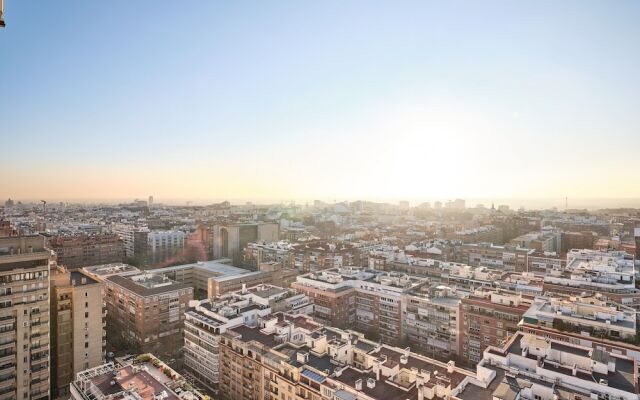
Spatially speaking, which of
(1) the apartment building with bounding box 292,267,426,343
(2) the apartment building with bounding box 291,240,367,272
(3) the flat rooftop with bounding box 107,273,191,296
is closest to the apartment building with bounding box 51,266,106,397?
(3) the flat rooftop with bounding box 107,273,191,296

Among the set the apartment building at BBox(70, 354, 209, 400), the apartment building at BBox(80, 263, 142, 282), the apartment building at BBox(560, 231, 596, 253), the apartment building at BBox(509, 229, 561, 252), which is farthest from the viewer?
the apartment building at BBox(560, 231, 596, 253)

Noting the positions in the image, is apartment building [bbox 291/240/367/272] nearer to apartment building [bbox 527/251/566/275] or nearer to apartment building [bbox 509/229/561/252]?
apartment building [bbox 527/251/566/275]

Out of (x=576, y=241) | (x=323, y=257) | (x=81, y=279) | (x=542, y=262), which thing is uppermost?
(x=81, y=279)

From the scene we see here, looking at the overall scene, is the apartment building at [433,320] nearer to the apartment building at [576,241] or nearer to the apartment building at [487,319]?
the apartment building at [487,319]

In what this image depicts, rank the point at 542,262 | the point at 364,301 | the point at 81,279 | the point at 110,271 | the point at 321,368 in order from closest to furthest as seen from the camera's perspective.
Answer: the point at 321,368, the point at 81,279, the point at 364,301, the point at 110,271, the point at 542,262

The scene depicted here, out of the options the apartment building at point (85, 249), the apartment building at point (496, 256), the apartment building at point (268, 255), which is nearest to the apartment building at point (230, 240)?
the apartment building at point (268, 255)

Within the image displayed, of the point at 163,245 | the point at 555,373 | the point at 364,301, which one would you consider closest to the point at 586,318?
the point at 555,373

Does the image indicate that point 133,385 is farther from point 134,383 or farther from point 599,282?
point 599,282
